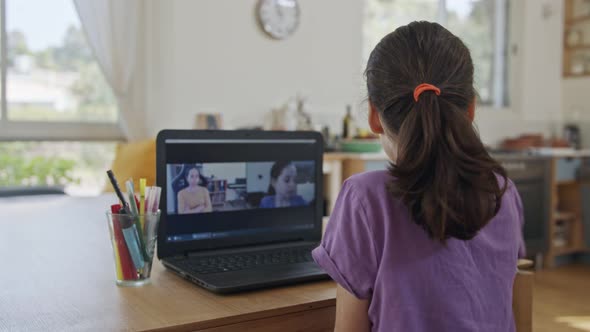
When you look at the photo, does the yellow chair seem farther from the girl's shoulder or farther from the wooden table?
the girl's shoulder

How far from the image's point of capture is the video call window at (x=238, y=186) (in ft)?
3.83

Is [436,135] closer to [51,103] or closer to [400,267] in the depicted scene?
[400,267]

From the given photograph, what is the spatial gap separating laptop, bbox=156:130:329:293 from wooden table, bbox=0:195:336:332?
0.06 m

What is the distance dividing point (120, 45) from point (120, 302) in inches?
120

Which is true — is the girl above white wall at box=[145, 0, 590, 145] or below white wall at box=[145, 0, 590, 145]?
below

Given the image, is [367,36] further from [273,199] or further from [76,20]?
[273,199]

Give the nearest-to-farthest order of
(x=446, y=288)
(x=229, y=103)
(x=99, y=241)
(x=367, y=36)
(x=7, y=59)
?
(x=446, y=288), (x=99, y=241), (x=7, y=59), (x=229, y=103), (x=367, y=36)

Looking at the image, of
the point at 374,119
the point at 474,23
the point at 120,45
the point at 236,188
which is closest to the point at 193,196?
the point at 236,188

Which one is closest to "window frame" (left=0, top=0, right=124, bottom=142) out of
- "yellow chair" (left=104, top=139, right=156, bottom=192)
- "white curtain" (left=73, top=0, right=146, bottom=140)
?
"white curtain" (left=73, top=0, right=146, bottom=140)

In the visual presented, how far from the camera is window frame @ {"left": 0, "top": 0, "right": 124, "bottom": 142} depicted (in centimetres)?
359

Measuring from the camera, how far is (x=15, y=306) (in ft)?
2.98

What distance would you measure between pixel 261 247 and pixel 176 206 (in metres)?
0.21

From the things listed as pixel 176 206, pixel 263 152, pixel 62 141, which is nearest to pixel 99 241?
pixel 176 206

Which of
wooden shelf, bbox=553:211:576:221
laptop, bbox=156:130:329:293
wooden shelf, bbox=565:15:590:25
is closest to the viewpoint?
laptop, bbox=156:130:329:293
